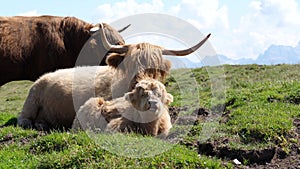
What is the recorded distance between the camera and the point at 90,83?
31.1 ft

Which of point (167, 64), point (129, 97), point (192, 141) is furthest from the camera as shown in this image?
point (167, 64)

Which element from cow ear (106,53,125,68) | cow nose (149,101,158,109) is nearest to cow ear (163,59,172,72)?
cow ear (106,53,125,68)

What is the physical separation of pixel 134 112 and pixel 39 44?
27.7 ft

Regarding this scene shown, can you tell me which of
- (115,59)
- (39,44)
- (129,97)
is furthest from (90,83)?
(39,44)

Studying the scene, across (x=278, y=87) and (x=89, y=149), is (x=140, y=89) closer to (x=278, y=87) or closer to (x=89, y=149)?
(x=89, y=149)

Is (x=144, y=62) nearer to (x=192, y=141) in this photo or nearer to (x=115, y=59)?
(x=115, y=59)

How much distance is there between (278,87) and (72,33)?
7517 millimetres

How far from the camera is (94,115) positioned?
27.5 ft

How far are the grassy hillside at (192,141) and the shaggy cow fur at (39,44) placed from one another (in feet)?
12.2

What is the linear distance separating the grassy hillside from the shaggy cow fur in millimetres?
3717

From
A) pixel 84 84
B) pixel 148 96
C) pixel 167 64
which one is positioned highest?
pixel 167 64

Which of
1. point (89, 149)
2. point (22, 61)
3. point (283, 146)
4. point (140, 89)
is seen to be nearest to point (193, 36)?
point (140, 89)

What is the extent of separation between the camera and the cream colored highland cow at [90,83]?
821 centimetres

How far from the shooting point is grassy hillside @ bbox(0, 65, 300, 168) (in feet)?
21.3
